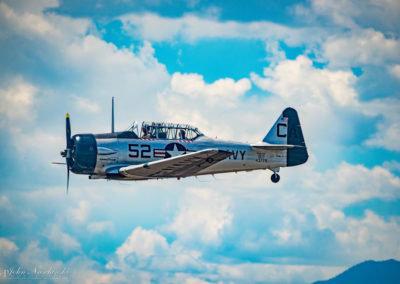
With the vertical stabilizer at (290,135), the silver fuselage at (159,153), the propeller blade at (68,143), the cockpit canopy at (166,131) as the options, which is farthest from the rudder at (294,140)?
the propeller blade at (68,143)

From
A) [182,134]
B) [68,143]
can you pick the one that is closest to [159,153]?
[182,134]

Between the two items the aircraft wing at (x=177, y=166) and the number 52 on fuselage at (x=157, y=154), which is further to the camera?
the number 52 on fuselage at (x=157, y=154)

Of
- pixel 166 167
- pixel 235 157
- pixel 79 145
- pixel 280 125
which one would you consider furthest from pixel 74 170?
pixel 280 125

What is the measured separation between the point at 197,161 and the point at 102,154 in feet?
12.4

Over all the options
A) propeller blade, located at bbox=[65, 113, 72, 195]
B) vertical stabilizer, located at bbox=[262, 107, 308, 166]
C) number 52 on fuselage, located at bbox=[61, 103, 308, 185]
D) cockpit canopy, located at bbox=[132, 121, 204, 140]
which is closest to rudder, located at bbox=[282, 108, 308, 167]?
vertical stabilizer, located at bbox=[262, 107, 308, 166]

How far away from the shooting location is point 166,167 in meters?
29.0

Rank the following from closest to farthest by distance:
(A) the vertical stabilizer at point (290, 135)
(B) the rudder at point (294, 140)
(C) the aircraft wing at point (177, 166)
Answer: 1. (C) the aircraft wing at point (177, 166)
2. (B) the rudder at point (294, 140)
3. (A) the vertical stabilizer at point (290, 135)

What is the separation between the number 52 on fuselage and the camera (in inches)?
1148

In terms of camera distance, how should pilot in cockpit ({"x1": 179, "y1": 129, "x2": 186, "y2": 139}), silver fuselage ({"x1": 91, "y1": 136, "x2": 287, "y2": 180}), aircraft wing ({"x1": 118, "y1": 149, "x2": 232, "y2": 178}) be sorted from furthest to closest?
1. pilot in cockpit ({"x1": 179, "y1": 129, "x2": 186, "y2": 139})
2. silver fuselage ({"x1": 91, "y1": 136, "x2": 287, "y2": 180})
3. aircraft wing ({"x1": 118, "y1": 149, "x2": 232, "y2": 178})

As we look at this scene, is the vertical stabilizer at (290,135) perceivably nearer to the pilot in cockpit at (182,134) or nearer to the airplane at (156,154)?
the airplane at (156,154)

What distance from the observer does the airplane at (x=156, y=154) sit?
29.2 meters

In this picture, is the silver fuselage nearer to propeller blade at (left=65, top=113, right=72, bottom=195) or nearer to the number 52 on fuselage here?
the number 52 on fuselage

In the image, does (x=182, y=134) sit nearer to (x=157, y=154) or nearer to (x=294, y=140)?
(x=157, y=154)

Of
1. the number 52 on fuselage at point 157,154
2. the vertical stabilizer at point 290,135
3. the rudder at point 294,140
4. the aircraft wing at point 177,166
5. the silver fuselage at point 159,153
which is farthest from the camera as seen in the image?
the vertical stabilizer at point 290,135
